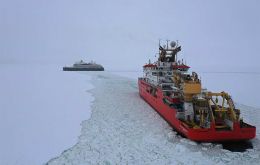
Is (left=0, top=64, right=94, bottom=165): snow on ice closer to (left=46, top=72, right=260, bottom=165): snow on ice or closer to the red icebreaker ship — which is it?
(left=46, top=72, right=260, bottom=165): snow on ice

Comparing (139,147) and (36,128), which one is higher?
(36,128)

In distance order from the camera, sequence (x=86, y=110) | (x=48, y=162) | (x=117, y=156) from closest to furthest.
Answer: (x=48, y=162), (x=117, y=156), (x=86, y=110)

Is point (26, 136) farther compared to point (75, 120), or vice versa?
point (75, 120)

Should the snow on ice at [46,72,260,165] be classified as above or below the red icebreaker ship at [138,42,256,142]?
below

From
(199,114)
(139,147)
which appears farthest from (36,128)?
(199,114)

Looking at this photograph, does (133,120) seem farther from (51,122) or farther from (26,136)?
(26,136)

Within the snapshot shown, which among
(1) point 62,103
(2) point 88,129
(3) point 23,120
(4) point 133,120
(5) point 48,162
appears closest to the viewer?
(5) point 48,162

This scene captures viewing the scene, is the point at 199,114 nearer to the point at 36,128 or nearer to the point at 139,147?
the point at 139,147

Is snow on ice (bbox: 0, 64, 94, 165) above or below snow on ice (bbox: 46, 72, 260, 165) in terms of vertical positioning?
above

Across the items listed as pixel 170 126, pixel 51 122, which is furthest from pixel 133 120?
pixel 51 122

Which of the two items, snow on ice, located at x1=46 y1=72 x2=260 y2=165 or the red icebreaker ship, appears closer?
snow on ice, located at x1=46 y1=72 x2=260 y2=165

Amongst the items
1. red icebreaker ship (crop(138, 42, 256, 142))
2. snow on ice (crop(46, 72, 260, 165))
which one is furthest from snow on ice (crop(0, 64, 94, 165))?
red icebreaker ship (crop(138, 42, 256, 142))
